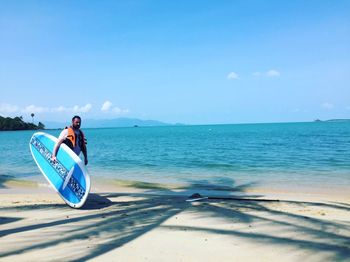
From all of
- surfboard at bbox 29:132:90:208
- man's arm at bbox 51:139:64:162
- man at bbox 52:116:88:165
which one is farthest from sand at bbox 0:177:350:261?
man at bbox 52:116:88:165

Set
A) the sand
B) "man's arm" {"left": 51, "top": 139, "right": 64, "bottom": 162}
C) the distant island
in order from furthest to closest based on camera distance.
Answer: the distant island → "man's arm" {"left": 51, "top": 139, "right": 64, "bottom": 162} → the sand

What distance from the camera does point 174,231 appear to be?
16.1 ft

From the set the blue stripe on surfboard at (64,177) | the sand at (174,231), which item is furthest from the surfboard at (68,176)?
the sand at (174,231)

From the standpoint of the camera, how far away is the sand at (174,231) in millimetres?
3979

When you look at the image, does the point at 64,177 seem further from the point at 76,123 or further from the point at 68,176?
the point at 76,123

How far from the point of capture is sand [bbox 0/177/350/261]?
398cm

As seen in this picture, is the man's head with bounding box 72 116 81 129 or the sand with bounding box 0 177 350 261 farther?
the man's head with bounding box 72 116 81 129

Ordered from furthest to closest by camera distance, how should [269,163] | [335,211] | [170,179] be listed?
[269,163]
[170,179]
[335,211]

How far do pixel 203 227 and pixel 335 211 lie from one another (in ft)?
10.5

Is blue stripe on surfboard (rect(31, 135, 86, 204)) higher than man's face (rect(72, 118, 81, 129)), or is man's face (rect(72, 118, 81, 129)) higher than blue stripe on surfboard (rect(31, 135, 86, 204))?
man's face (rect(72, 118, 81, 129))

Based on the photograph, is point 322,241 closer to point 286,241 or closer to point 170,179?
point 286,241

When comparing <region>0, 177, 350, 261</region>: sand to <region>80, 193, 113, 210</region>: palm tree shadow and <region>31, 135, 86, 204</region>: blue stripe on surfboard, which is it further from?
<region>31, 135, 86, 204</region>: blue stripe on surfboard

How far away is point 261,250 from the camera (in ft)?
13.5

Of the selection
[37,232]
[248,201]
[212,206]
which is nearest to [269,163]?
[248,201]
